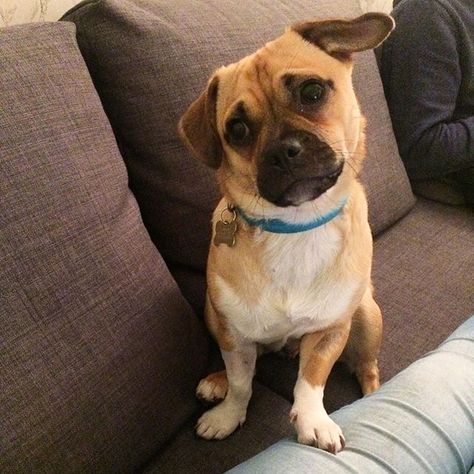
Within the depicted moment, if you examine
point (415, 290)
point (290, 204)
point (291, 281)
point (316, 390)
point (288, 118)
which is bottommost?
point (415, 290)

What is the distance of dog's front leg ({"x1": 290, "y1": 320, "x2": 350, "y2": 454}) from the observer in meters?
0.75

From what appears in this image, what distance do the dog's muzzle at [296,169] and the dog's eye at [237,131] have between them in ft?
0.24

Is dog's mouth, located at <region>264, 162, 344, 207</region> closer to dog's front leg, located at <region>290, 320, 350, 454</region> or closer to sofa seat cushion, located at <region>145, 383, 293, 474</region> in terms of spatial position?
dog's front leg, located at <region>290, 320, 350, 454</region>

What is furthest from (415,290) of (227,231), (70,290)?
(70,290)

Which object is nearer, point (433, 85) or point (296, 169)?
point (296, 169)

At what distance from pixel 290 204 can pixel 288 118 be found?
0.14 meters

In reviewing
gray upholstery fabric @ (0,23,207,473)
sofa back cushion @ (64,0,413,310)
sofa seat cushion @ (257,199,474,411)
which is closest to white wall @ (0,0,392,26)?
sofa back cushion @ (64,0,413,310)

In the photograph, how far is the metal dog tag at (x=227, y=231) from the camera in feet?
2.76

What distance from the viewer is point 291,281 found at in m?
0.83

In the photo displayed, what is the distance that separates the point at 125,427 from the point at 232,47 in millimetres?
764

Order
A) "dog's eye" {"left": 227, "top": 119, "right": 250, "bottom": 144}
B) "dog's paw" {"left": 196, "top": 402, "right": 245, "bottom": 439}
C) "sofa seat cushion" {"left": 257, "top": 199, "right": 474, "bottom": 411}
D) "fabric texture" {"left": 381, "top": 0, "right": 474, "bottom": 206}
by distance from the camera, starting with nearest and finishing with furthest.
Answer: "dog's eye" {"left": 227, "top": 119, "right": 250, "bottom": 144}, "dog's paw" {"left": 196, "top": 402, "right": 245, "bottom": 439}, "sofa seat cushion" {"left": 257, "top": 199, "right": 474, "bottom": 411}, "fabric texture" {"left": 381, "top": 0, "right": 474, "bottom": 206}

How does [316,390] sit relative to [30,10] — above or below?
below

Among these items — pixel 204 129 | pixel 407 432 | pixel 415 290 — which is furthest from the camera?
pixel 415 290

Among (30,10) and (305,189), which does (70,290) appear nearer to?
(305,189)
